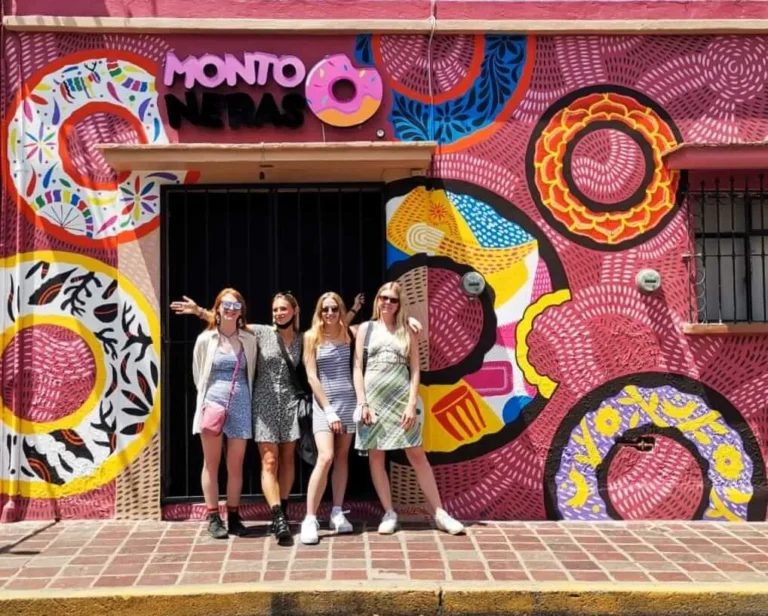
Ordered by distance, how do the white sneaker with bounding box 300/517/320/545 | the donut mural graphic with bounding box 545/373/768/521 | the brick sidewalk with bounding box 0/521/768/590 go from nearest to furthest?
1. the brick sidewalk with bounding box 0/521/768/590
2. the white sneaker with bounding box 300/517/320/545
3. the donut mural graphic with bounding box 545/373/768/521

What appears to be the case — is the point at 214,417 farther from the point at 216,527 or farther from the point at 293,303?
the point at 293,303

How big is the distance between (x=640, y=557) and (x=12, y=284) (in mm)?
4796

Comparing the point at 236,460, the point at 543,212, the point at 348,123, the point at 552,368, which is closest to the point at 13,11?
the point at 348,123

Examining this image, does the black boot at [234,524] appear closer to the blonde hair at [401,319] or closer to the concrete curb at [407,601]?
the concrete curb at [407,601]

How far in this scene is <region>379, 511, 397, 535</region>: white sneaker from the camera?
18.7ft

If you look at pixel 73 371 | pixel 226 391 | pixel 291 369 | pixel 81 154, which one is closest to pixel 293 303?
pixel 291 369

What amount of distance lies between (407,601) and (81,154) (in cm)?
401

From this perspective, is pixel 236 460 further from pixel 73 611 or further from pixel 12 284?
pixel 12 284

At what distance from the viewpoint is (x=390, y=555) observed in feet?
17.1

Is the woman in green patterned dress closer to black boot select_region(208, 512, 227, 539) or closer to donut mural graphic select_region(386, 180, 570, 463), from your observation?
donut mural graphic select_region(386, 180, 570, 463)

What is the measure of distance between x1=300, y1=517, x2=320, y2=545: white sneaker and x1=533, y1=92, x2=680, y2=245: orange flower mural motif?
286 centimetres

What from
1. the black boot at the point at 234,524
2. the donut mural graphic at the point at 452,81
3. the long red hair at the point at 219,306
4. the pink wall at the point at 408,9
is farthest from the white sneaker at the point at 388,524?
the pink wall at the point at 408,9

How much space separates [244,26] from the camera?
→ 6.18 meters

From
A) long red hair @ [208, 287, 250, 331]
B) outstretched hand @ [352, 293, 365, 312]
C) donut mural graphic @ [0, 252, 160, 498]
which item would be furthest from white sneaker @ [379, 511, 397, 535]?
donut mural graphic @ [0, 252, 160, 498]
